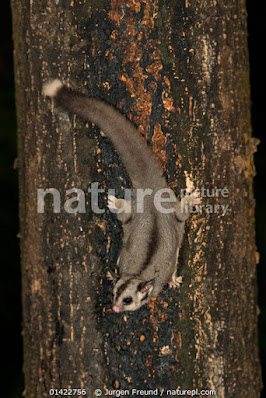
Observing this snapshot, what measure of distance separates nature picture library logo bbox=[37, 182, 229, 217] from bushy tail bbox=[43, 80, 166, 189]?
0.40 feet

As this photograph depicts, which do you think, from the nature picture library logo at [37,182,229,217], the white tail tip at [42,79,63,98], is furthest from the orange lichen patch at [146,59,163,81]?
the nature picture library logo at [37,182,229,217]

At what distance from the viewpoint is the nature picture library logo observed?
3.21m

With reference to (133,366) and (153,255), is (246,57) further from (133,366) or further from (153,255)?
(133,366)

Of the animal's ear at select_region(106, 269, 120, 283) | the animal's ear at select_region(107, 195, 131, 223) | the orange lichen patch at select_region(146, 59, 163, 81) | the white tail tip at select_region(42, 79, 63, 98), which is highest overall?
the orange lichen patch at select_region(146, 59, 163, 81)

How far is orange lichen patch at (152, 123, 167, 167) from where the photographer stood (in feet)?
10.4

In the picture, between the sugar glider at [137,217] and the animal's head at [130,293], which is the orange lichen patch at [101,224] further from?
the animal's head at [130,293]

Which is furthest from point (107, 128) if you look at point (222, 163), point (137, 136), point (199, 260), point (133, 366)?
point (133, 366)

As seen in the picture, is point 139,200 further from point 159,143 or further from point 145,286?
point 145,286

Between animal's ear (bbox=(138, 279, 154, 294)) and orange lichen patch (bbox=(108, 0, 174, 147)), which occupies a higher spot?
orange lichen patch (bbox=(108, 0, 174, 147))

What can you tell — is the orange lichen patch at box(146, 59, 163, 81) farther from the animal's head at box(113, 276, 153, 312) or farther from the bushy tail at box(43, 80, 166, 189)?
the animal's head at box(113, 276, 153, 312)

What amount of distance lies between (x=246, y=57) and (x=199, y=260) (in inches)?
59.4

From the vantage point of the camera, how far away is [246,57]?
338 centimetres

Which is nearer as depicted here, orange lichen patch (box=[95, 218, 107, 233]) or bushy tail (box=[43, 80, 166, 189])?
bushy tail (box=[43, 80, 166, 189])

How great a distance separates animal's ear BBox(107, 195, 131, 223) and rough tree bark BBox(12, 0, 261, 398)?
62 millimetres
